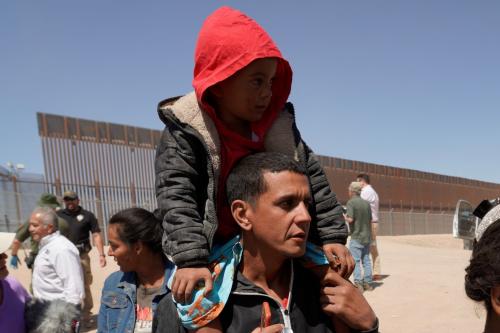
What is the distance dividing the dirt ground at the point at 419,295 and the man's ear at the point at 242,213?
928mm

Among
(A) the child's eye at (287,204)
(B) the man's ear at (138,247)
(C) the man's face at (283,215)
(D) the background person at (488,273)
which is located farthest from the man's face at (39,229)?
(D) the background person at (488,273)

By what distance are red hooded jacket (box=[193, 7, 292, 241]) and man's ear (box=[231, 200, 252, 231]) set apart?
105 millimetres

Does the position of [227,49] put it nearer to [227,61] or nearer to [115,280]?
[227,61]

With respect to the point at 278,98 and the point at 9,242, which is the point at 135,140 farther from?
the point at 278,98

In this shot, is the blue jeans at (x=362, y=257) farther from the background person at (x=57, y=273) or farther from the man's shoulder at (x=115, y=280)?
the man's shoulder at (x=115, y=280)

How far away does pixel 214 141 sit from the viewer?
73.6 inches

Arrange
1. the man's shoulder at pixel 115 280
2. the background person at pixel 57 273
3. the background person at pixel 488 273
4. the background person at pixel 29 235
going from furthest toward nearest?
the background person at pixel 29 235
the background person at pixel 57 273
the man's shoulder at pixel 115 280
the background person at pixel 488 273

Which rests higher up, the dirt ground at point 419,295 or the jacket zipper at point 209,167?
the jacket zipper at point 209,167

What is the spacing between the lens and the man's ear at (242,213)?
1.87 m

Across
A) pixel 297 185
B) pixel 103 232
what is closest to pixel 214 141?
pixel 297 185

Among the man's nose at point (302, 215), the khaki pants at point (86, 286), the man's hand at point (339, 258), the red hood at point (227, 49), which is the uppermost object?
the red hood at point (227, 49)

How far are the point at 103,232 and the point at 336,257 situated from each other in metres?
16.6

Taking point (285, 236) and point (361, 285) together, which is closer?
point (285, 236)

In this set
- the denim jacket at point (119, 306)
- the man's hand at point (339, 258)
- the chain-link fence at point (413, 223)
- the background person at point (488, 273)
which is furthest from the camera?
the chain-link fence at point (413, 223)
